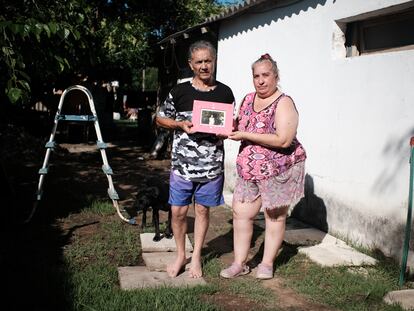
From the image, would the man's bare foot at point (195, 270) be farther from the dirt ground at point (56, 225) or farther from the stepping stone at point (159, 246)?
the stepping stone at point (159, 246)

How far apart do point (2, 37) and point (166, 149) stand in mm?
8577

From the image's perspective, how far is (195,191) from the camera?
3.73 metres

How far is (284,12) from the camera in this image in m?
6.43

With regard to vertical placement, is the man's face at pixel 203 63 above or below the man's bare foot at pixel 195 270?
above

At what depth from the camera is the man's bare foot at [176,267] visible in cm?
383

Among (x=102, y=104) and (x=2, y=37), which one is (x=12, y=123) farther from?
(x=2, y=37)

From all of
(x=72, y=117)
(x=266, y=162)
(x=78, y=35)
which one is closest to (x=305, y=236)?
(x=266, y=162)

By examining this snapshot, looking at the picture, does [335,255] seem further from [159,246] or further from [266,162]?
[159,246]

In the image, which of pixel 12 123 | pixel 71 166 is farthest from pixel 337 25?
pixel 12 123

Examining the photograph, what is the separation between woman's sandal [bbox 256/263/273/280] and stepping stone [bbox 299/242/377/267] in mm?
660

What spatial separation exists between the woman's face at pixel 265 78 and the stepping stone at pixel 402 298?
1855 millimetres

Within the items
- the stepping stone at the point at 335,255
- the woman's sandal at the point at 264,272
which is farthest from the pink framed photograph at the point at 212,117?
the stepping stone at the point at 335,255

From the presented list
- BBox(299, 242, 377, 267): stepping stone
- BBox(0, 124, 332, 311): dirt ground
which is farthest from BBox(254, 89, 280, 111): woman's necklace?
BBox(299, 242, 377, 267): stepping stone

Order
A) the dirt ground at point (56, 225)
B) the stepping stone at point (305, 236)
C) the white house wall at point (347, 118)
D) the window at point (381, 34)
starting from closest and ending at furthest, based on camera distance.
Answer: the dirt ground at point (56, 225) → the white house wall at point (347, 118) → the window at point (381, 34) → the stepping stone at point (305, 236)
